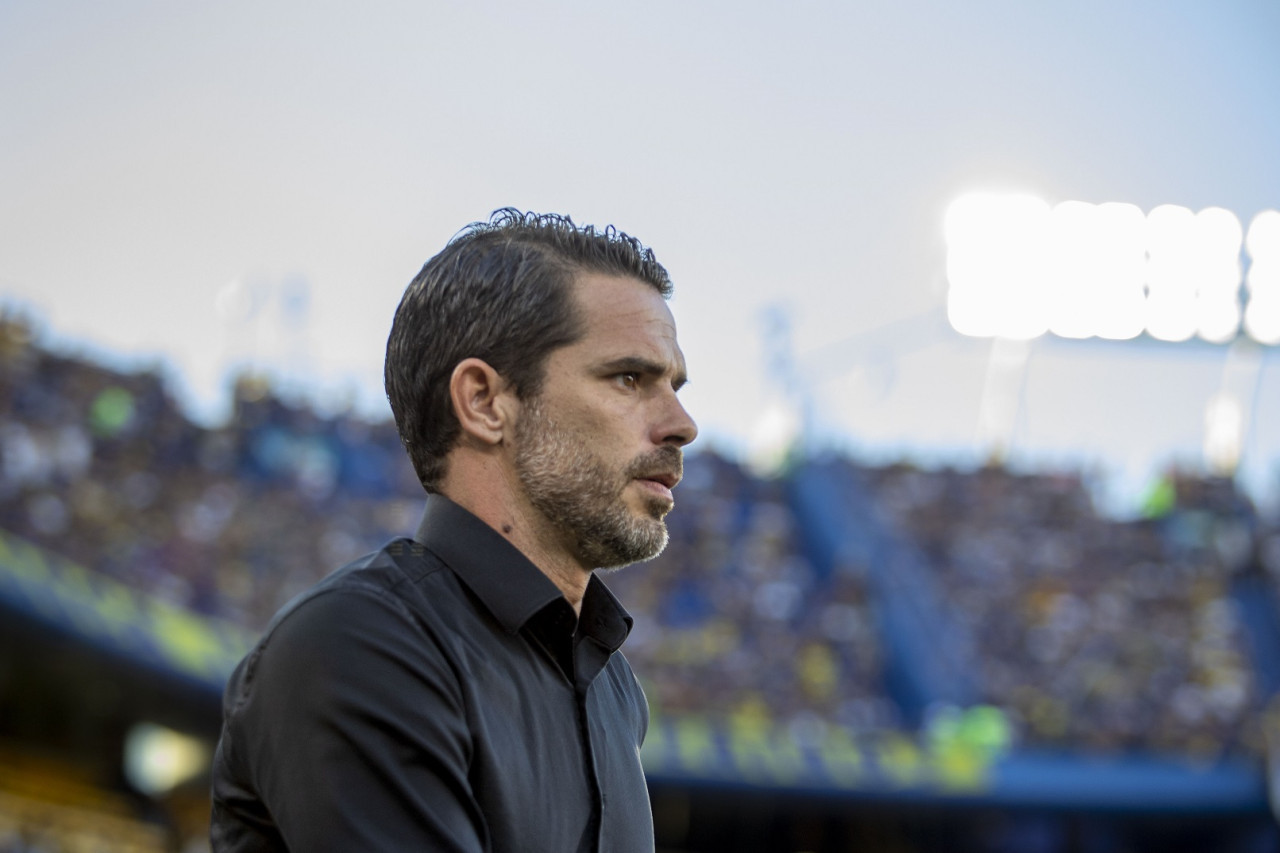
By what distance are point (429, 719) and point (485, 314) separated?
1.72 ft

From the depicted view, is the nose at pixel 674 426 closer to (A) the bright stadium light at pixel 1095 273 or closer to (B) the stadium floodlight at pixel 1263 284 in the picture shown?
(A) the bright stadium light at pixel 1095 273

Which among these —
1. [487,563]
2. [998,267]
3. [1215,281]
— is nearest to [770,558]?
[998,267]

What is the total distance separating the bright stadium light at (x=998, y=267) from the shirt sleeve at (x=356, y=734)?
73.5 ft

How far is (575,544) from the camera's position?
1.65 m

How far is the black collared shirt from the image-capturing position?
1279 mm

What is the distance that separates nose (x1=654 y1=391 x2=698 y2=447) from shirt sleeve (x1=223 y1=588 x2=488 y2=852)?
420 millimetres

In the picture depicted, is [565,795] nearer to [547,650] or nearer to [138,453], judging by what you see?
[547,650]

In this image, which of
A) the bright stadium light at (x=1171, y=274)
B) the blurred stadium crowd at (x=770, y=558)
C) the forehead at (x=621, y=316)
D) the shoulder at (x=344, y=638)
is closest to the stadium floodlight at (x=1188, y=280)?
the bright stadium light at (x=1171, y=274)

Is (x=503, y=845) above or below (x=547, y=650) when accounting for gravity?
below

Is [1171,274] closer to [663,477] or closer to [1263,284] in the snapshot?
[1263,284]

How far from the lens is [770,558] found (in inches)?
686

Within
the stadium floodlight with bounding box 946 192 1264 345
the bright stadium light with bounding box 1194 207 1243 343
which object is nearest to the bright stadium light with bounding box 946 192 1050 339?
the stadium floodlight with bounding box 946 192 1264 345

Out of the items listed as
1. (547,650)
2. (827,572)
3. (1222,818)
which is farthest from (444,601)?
(827,572)

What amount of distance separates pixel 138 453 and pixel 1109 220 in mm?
16941
